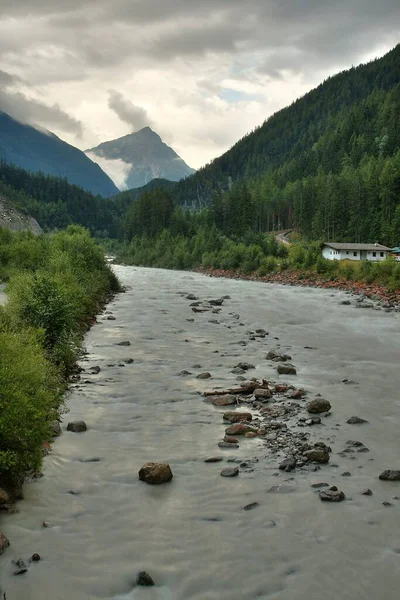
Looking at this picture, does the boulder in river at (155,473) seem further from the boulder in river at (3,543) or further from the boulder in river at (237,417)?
the boulder in river at (237,417)

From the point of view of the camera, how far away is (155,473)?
11.1 metres

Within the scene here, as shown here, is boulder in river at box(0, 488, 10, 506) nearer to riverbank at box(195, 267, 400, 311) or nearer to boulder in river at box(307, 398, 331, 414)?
boulder in river at box(307, 398, 331, 414)

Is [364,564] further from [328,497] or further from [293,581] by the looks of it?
[328,497]

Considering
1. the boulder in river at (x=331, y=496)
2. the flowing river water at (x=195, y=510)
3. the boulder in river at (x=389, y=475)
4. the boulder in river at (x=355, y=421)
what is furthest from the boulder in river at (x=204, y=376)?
the boulder in river at (x=331, y=496)

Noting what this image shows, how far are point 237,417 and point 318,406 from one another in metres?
2.63

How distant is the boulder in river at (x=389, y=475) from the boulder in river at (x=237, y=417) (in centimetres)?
453

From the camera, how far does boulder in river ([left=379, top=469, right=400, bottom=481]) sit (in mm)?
11195

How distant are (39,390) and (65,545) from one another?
148 inches

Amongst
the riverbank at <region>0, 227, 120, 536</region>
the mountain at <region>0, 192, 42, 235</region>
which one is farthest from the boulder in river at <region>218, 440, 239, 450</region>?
the mountain at <region>0, 192, 42, 235</region>

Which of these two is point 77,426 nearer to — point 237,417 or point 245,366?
point 237,417

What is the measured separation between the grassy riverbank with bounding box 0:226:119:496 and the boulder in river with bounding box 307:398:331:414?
7.50 m

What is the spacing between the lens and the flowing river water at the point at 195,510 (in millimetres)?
7906

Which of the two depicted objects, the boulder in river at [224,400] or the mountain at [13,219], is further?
the mountain at [13,219]

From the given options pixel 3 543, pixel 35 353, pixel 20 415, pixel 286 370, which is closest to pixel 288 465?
pixel 20 415
